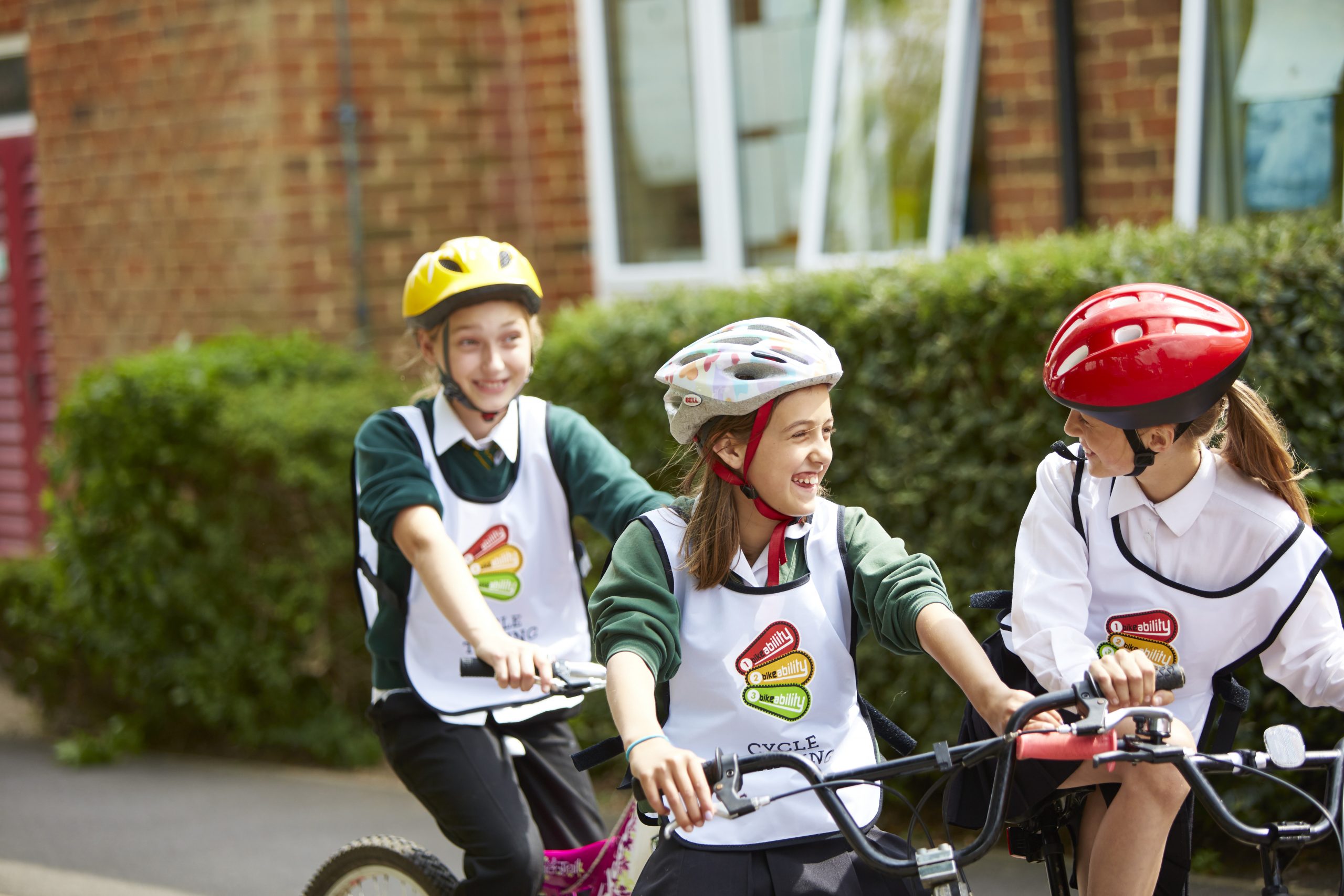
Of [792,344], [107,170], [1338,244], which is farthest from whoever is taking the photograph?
[107,170]

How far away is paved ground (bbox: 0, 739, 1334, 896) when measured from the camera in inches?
200

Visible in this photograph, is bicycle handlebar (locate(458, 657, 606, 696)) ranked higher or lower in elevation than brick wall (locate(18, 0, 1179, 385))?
lower

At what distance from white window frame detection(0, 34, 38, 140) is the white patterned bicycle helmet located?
7.78 m

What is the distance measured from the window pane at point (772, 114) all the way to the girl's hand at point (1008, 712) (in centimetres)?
517

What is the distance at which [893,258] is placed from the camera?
19.1ft

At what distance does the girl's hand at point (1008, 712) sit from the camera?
7.54 ft

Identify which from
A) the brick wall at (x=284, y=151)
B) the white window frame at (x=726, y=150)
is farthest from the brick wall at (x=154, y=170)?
the white window frame at (x=726, y=150)

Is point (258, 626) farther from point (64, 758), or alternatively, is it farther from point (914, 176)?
point (914, 176)

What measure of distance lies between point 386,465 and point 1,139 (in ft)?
23.7

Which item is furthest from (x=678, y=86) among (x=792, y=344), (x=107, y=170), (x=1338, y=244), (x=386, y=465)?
(x=792, y=344)

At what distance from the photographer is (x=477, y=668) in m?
3.00

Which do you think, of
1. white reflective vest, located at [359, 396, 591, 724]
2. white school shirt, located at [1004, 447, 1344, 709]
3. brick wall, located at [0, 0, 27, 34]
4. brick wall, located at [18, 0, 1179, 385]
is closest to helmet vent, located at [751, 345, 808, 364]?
white school shirt, located at [1004, 447, 1344, 709]

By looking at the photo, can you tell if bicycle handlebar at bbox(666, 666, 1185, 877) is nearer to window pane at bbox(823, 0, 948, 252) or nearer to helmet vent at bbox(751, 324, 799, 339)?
helmet vent at bbox(751, 324, 799, 339)

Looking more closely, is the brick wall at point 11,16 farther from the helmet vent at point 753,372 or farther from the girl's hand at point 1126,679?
the girl's hand at point 1126,679
